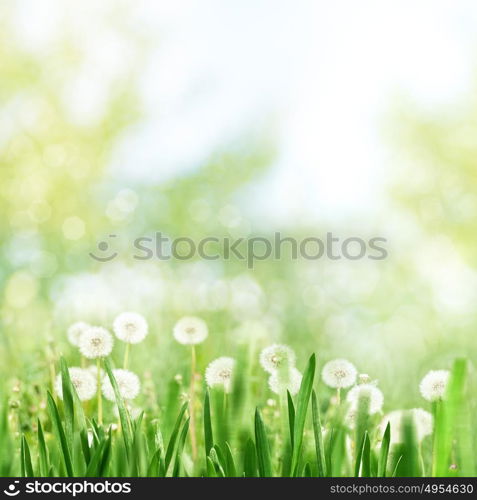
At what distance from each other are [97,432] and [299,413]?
0.27 meters

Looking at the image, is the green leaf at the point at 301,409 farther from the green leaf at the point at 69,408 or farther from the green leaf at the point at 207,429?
the green leaf at the point at 69,408

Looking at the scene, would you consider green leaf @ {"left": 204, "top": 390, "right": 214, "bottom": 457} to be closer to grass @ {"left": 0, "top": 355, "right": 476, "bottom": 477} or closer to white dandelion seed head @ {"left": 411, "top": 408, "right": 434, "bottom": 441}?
grass @ {"left": 0, "top": 355, "right": 476, "bottom": 477}

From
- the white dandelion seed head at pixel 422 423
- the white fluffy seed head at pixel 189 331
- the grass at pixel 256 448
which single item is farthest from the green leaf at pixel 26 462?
the white dandelion seed head at pixel 422 423

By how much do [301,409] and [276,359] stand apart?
7.3 inches

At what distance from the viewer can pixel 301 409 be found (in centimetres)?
94

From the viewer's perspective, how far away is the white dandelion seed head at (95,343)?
3.95 feet

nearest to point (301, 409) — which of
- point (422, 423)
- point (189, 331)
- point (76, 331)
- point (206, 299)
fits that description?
point (422, 423)

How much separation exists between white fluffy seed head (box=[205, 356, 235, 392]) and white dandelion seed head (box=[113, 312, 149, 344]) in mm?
208

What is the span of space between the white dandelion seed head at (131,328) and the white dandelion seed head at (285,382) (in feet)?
0.95

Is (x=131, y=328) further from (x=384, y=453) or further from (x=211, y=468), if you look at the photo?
(x=384, y=453)

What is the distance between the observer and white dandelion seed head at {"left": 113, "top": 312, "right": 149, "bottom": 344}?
1282 millimetres

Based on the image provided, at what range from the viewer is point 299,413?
37.2 inches

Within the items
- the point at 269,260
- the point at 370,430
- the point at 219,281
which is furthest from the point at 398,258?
the point at 370,430

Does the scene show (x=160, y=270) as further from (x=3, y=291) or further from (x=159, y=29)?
(x=159, y=29)
